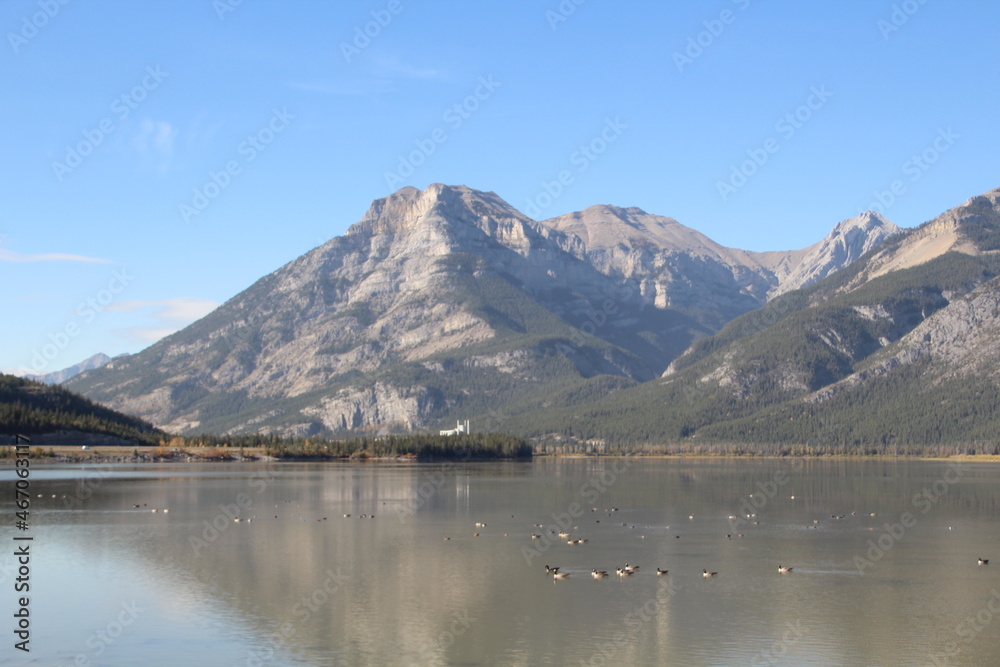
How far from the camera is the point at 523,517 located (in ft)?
316

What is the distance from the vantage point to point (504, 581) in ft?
200

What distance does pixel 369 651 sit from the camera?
145 feet

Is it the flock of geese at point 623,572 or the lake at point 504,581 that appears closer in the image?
the lake at point 504,581

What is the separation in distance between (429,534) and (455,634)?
3627cm

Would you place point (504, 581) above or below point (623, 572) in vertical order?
below

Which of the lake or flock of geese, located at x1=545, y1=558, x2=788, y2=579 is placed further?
flock of geese, located at x1=545, y1=558, x2=788, y2=579

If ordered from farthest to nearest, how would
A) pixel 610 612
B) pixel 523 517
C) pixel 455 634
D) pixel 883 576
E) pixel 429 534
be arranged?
pixel 523 517 < pixel 429 534 < pixel 883 576 < pixel 610 612 < pixel 455 634

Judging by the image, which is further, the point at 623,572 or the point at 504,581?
the point at 623,572

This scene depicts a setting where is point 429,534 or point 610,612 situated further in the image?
point 429,534

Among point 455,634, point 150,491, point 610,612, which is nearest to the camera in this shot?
point 455,634

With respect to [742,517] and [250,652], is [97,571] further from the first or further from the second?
[742,517]

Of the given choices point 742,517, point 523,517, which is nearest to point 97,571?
point 523,517

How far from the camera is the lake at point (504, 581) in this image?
148ft

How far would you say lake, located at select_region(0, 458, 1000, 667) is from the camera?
45.2m
